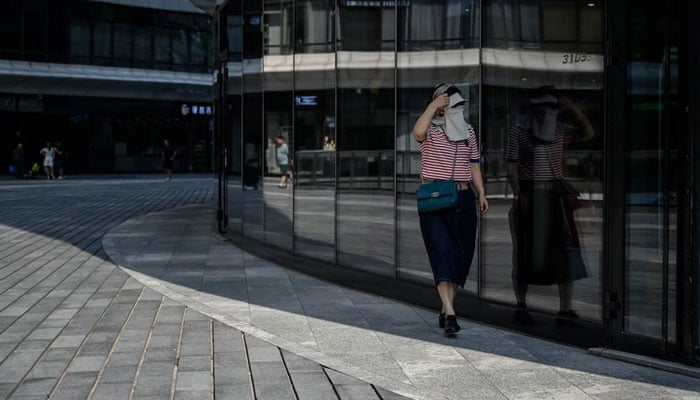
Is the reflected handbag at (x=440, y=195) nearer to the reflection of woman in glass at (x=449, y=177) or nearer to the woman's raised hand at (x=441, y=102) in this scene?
the reflection of woman in glass at (x=449, y=177)

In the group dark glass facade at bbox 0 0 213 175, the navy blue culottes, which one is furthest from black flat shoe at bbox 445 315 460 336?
dark glass facade at bbox 0 0 213 175

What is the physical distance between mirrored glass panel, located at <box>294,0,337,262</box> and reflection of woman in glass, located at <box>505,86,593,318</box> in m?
3.80

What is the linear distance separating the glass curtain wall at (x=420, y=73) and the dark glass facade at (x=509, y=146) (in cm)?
2

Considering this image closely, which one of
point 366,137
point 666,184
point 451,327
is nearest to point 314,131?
point 366,137

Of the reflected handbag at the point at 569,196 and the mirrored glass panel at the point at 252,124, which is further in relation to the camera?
the mirrored glass panel at the point at 252,124

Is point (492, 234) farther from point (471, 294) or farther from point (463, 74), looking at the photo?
point (463, 74)

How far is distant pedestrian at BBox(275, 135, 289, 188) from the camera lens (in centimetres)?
1252

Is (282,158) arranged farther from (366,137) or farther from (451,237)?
(451,237)

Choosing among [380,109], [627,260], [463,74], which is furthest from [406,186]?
[627,260]

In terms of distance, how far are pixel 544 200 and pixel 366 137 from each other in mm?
3355

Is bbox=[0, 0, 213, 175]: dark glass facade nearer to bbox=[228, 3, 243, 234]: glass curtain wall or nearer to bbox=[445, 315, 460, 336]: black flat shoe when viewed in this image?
bbox=[228, 3, 243, 234]: glass curtain wall

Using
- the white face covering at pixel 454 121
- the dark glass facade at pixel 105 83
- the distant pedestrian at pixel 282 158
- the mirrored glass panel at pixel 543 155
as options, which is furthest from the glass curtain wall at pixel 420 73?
the dark glass facade at pixel 105 83

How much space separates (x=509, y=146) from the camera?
7.92 metres

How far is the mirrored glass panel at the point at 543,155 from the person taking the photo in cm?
706
